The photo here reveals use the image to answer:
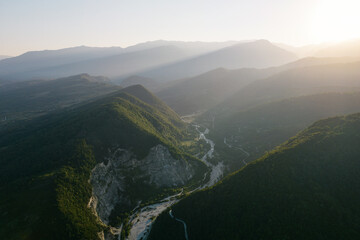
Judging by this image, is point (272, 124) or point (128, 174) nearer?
point (128, 174)

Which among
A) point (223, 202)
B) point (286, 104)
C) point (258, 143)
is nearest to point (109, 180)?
point (223, 202)

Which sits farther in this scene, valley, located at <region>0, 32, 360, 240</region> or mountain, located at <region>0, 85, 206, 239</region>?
mountain, located at <region>0, 85, 206, 239</region>

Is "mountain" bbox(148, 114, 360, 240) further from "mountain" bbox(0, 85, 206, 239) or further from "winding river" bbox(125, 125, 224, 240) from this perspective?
"mountain" bbox(0, 85, 206, 239)

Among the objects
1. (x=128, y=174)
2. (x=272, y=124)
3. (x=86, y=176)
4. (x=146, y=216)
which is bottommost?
(x=146, y=216)

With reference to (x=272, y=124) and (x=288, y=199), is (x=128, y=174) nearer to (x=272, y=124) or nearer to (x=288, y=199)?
(x=288, y=199)

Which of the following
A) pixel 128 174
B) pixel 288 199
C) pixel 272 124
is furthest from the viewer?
pixel 272 124

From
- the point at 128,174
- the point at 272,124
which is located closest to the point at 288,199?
the point at 128,174

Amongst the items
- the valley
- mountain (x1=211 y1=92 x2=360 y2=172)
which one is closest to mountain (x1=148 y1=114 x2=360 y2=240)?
the valley

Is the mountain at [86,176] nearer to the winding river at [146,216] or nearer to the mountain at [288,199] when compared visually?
the winding river at [146,216]
